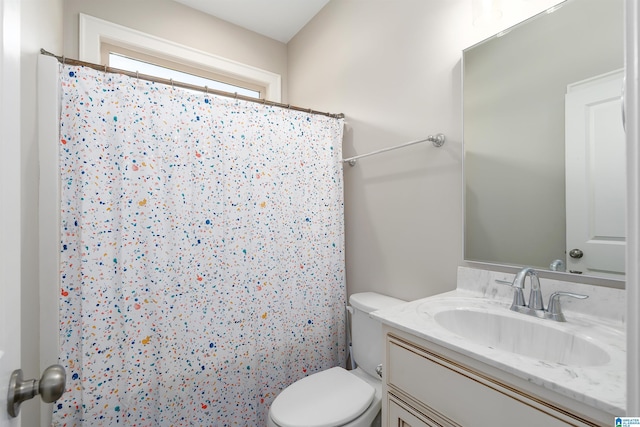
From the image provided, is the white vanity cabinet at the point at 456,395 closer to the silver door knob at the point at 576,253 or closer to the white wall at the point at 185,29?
the silver door knob at the point at 576,253

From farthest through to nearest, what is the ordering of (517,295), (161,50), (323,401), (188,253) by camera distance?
(161,50) → (188,253) → (323,401) → (517,295)

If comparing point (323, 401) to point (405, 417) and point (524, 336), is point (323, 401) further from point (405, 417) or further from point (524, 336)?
point (524, 336)

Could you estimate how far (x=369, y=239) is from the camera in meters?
1.81

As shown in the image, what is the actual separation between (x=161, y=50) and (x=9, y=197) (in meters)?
1.95

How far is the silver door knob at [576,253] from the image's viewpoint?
972 millimetres

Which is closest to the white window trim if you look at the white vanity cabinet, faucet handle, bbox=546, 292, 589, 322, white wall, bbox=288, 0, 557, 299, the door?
white wall, bbox=288, 0, 557, 299

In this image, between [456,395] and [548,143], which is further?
[548,143]

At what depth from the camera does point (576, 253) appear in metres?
0.98

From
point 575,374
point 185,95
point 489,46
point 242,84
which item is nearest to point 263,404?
point 575,374

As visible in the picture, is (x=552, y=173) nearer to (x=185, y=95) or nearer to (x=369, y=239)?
(x=369, y=239)

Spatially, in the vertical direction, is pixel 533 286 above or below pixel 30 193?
below

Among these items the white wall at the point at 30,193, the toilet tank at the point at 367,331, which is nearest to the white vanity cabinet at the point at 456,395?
the toilet tank at the point at 367,331

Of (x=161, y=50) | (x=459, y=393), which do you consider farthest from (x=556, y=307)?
(x=161, y=50)

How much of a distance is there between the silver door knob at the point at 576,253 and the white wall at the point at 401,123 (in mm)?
389
